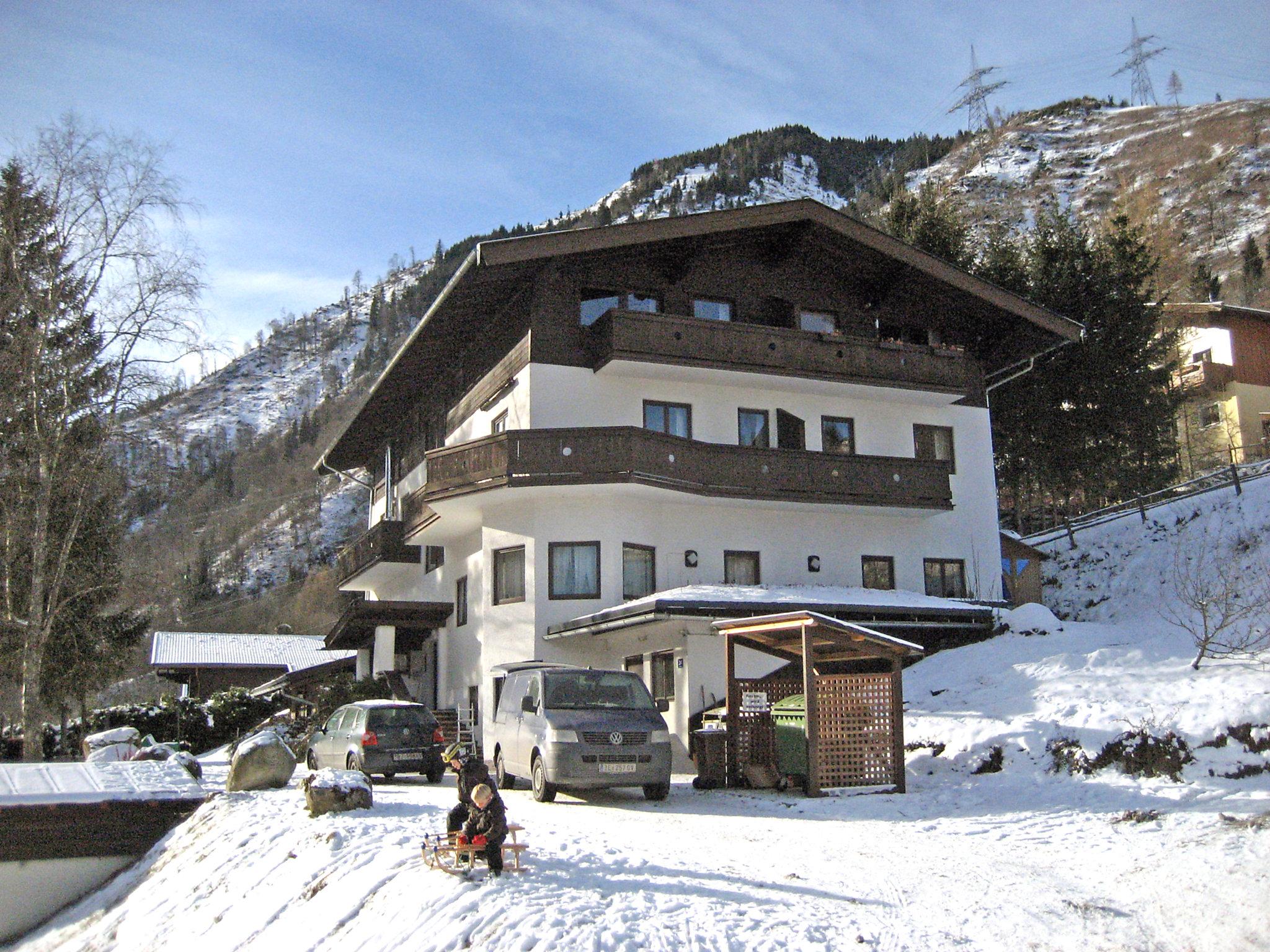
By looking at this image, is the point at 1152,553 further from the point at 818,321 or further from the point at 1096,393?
the point at 818,321

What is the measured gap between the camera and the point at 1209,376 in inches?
1934

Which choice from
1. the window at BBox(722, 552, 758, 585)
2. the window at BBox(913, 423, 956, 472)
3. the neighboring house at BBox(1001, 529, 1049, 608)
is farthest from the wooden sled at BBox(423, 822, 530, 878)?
the neighboring house at BBox(1001, 529, 1049, 608)

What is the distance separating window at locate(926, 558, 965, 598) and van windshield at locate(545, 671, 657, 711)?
15.3 meters

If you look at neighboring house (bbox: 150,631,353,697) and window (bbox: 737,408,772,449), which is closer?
window (bbox: 737,408,772,449)

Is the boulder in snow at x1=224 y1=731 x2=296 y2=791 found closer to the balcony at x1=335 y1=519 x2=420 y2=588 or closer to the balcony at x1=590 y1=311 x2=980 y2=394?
the balcony at x1=590 y1=311 x2=980 y2=394

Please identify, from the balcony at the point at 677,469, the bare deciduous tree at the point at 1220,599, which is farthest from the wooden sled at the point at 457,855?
the balcony at the point at 677,469

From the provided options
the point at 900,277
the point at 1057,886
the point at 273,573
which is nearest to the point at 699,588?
the point at 900,277

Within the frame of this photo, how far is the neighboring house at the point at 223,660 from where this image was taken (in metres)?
52.4

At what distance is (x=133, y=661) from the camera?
33.6m

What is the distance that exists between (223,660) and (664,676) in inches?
1448

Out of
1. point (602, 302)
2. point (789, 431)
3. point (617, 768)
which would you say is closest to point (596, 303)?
point (602, 302)

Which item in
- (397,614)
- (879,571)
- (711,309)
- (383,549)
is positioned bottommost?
(397,614)

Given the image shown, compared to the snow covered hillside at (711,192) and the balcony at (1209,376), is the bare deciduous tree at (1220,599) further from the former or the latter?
the snow covered hillside at (711,192)

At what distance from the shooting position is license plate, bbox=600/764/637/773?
14984 millimetres
